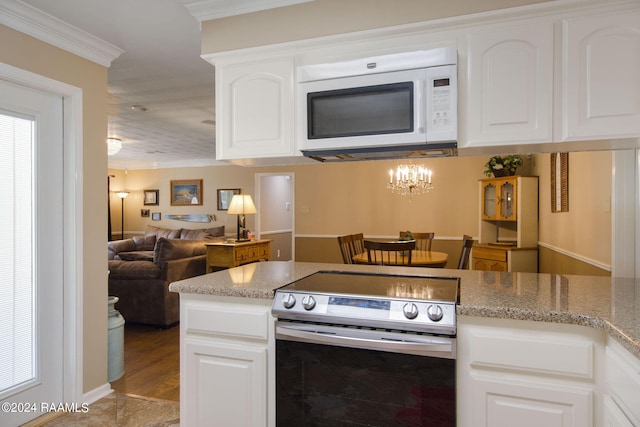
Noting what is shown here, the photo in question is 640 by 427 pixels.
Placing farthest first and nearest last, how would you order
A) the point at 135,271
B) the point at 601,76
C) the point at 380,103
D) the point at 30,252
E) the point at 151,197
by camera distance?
1. the point at 151,197
2. the point at 135,271
3. the point at 30,252
4. the point at 380,103
5. the point at 601,76

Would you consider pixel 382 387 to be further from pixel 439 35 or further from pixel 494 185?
pixel 494 185

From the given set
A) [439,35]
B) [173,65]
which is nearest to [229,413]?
[439,35]

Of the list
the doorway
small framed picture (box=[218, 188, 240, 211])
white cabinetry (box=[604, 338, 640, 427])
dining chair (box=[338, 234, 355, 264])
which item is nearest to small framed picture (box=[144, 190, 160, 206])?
small framed picture (box=[218, 188, 240, 211])

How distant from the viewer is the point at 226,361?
6.05 feet

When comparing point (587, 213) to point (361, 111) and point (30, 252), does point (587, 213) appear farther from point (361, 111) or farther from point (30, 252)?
point (30, 252)

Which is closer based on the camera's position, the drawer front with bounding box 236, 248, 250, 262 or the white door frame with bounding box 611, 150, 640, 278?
the white door frame with bounding box 611, 150, 640, 278

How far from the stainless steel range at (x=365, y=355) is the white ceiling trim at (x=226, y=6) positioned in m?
1.51

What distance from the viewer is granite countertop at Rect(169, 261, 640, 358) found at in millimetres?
1345

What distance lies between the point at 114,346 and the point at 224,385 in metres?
1.56

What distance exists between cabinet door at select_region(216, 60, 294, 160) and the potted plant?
12.5 ft

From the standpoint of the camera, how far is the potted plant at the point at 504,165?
4.97 meters

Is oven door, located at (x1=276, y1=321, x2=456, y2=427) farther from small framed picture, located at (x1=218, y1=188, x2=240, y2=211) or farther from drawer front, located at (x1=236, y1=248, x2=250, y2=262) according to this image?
small framed picture, located at (x1=218, y1=188, x2=240, y2=211)

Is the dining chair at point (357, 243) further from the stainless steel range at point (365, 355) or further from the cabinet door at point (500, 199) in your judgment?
the stainless steel range at point (365, 355)

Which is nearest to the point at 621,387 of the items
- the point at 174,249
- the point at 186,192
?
the point at 174,249
